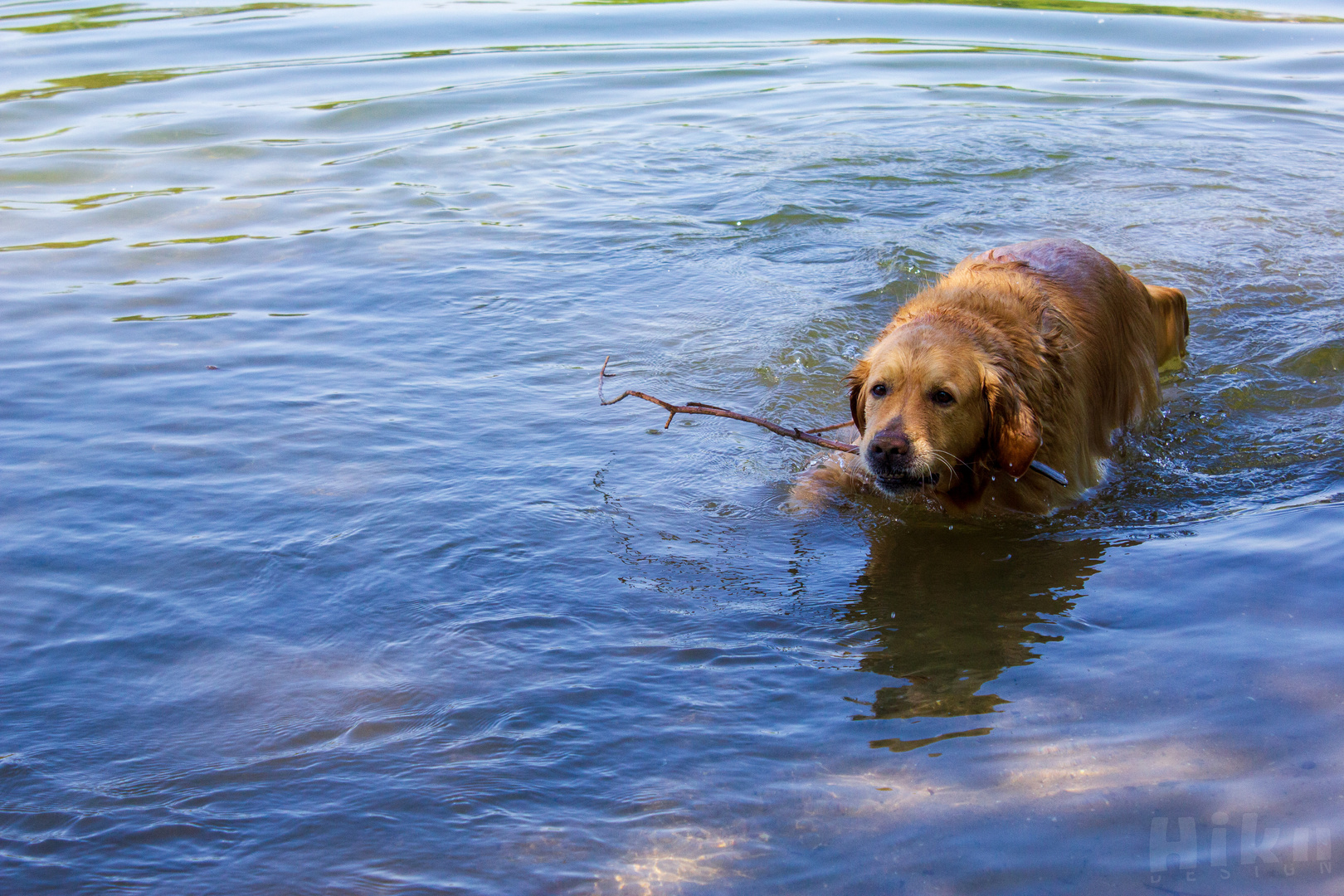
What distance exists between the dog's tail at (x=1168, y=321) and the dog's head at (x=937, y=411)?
7.22ft

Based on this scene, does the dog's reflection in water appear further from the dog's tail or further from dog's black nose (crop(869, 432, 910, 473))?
the dog's tail

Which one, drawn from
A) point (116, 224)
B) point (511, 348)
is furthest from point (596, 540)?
point (116, 224)

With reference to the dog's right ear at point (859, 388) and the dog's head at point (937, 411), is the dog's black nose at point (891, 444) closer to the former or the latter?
the dog's head at point (937, 411)

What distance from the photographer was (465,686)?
13.1ft

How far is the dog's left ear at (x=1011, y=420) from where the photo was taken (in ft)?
17.0

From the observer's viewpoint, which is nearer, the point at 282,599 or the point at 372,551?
the point at 282,599

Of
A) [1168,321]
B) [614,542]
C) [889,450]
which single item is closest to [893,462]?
[889,450]

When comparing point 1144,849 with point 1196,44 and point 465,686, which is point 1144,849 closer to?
point 465,686

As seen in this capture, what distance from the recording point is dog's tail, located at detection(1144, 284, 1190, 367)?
7.04 metres

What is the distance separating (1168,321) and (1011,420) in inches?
101

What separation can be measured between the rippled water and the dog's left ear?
0.37 m

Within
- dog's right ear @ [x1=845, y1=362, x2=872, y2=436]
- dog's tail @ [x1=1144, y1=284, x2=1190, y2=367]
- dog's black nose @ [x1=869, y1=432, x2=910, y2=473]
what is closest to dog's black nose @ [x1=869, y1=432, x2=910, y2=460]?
dog's black nose @ [x1=869, y1=432, x2=910, y2=473]

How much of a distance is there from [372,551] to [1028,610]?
2629mm

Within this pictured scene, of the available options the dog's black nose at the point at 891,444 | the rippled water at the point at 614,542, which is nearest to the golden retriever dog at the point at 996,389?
the dog's black nose at the point at 891,444
